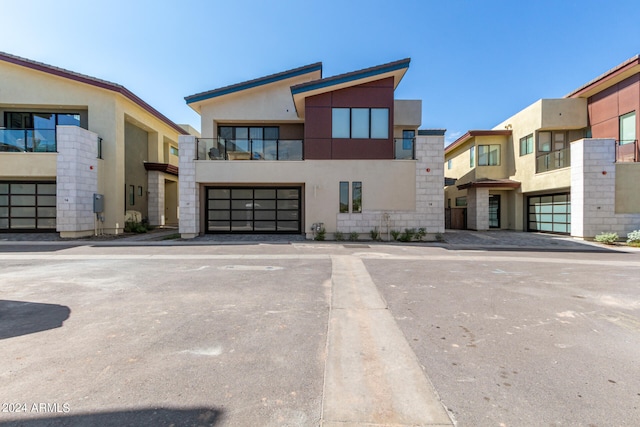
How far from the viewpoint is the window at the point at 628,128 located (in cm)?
1500

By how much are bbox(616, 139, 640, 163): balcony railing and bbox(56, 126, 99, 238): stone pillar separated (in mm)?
28252

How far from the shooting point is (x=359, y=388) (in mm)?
2719

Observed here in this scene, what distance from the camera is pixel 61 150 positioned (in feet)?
49.0

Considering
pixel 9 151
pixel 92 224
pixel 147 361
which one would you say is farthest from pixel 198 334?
pixel 9 151

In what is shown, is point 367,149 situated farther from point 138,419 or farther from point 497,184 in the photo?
point 138,419

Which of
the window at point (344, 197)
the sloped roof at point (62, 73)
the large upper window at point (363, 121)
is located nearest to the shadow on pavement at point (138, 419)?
the window at point (344, 197)

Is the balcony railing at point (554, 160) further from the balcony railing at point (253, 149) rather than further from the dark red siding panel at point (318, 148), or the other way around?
the balcony railing at point (253, 149)

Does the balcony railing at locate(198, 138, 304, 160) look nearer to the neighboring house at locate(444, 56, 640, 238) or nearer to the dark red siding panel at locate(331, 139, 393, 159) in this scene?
the dark red siding panel at locate(331, 139, 393, 159)

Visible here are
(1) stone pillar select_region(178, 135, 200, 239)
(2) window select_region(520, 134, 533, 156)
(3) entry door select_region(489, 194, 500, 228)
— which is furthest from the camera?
(3) entry door select_region(489, 194, 500, 228)

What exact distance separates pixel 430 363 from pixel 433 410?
2.66 ft

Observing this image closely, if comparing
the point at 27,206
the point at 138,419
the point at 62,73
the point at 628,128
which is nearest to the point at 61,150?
the point at 27,206

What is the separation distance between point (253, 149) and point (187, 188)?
4001 millimetres

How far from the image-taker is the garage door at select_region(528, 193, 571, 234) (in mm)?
16969

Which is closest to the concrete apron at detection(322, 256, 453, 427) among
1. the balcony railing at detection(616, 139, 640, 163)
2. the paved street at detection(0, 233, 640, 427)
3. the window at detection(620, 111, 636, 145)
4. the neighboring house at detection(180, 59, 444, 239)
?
the paved street at detection(0, 233, 640, 427)
